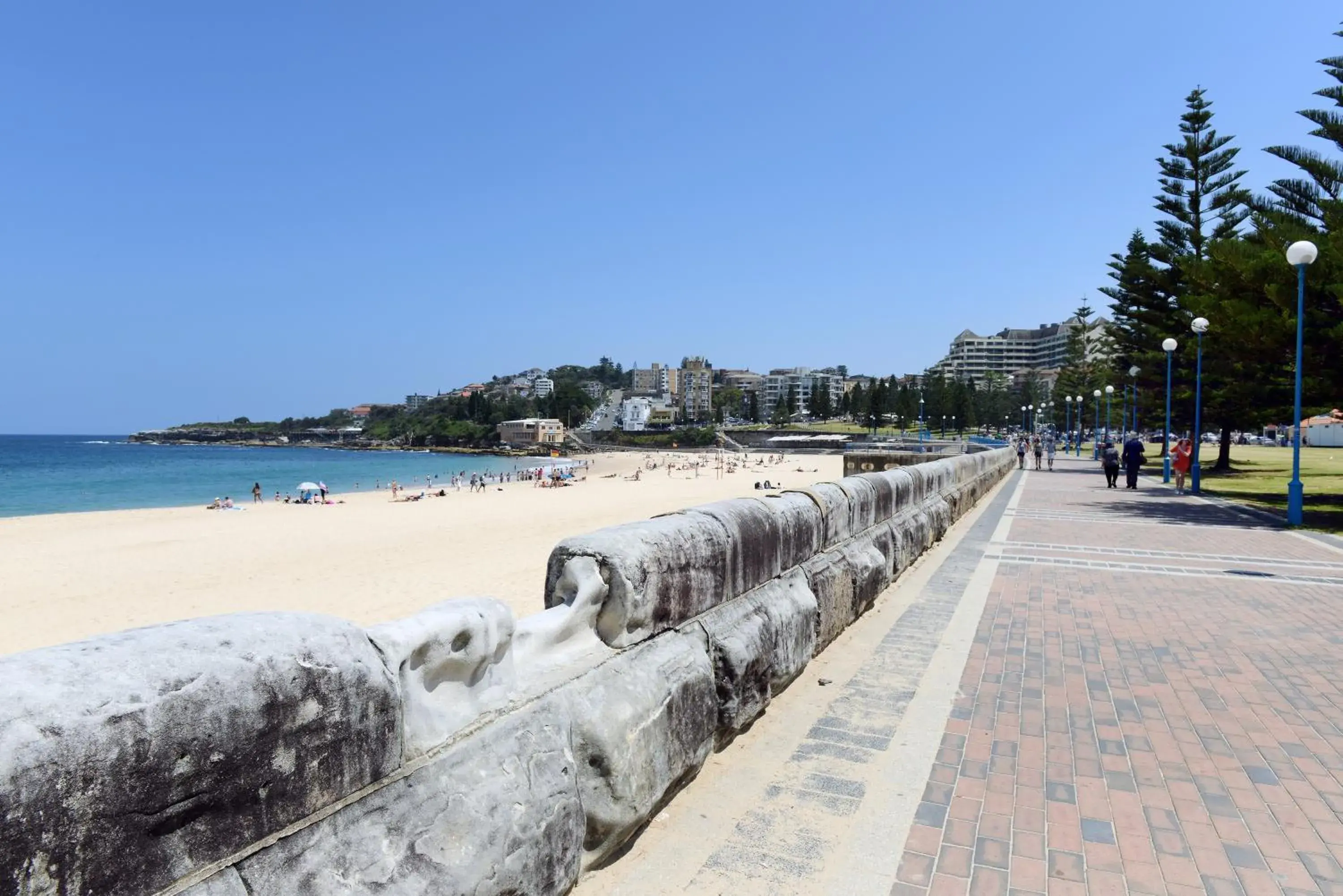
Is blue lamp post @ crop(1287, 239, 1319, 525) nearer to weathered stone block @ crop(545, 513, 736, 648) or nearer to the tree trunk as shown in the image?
weathered stone block @ crop(545, 513, 736, 648)

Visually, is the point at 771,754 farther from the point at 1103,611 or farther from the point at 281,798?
the point at 1103,611

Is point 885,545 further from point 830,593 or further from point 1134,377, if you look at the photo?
point 1134,377

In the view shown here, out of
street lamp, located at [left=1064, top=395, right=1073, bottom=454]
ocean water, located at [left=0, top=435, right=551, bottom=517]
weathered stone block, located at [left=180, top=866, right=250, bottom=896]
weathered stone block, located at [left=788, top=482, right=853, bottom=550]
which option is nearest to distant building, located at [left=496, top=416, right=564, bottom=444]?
ocean water, located at [left=0, top=435, right=551, bottom=517]

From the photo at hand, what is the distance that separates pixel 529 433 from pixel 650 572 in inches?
4965

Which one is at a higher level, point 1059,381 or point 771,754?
point 1059,381

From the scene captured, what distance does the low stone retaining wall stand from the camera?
123 cm

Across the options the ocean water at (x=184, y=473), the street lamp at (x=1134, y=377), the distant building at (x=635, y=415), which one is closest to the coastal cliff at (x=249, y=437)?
the ocean water at (x=184, y=473)

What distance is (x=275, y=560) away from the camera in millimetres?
16312

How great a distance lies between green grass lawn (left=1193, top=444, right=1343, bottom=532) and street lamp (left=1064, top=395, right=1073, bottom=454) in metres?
14.7

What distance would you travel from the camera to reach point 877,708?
12.6ft

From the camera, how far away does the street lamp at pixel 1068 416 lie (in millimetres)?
53969

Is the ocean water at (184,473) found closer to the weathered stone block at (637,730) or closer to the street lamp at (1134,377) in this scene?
the street lamp at (1134,377)

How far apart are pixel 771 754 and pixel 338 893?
2.10m

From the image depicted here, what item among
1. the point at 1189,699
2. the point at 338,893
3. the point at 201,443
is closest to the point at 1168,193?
the point at 1189,699
